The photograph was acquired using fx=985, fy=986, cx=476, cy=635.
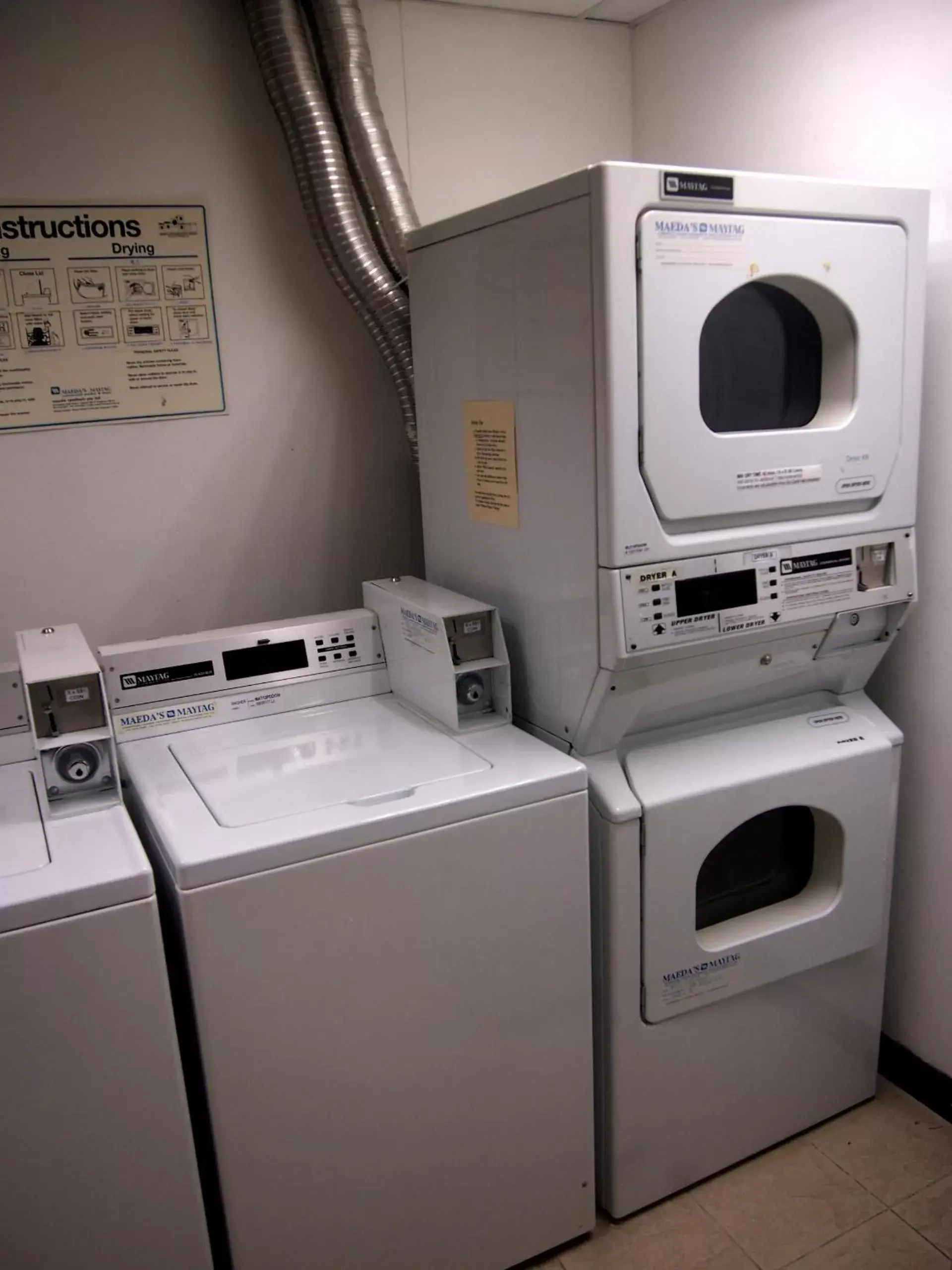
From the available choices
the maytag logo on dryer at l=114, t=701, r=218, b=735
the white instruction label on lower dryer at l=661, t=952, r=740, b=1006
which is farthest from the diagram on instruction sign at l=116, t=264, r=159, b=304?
the white instruction label on lower dryer at l=661, t=952, r=740, b=1006

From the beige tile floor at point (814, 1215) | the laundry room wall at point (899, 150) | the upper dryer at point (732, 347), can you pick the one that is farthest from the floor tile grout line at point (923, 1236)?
the upper dryer at point (732, 347)

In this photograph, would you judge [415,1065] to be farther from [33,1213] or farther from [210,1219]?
[33,1213]

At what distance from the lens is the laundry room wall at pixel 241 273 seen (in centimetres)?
189

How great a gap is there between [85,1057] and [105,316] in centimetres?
139

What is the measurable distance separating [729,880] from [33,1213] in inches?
48.4

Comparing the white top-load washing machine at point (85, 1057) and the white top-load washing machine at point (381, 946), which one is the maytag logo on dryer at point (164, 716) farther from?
the white top-load washing machine at point (85, 1057)

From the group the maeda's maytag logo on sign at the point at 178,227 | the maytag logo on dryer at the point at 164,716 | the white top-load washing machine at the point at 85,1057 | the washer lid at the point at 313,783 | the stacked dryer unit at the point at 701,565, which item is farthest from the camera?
the maeda's maytag logo on sign at the point at 178,227

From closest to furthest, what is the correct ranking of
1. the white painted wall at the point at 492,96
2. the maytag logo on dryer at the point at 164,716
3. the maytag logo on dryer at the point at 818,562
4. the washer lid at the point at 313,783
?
the washer lid at the point at 313,783 → the maytag logo on dryer at the point at 818,562 → the maytag logo on dryer at the point at 164,716 → the white painted wall at the point at 492,96

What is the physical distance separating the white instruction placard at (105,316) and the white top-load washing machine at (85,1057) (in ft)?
2.59

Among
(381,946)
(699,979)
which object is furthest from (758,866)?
(381,946)

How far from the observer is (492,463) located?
173 cm

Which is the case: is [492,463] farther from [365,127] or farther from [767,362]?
[365,127]

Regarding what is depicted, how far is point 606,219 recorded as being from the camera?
1370mm

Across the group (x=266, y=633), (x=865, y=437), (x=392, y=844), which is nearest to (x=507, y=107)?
(x=865, y=437)
